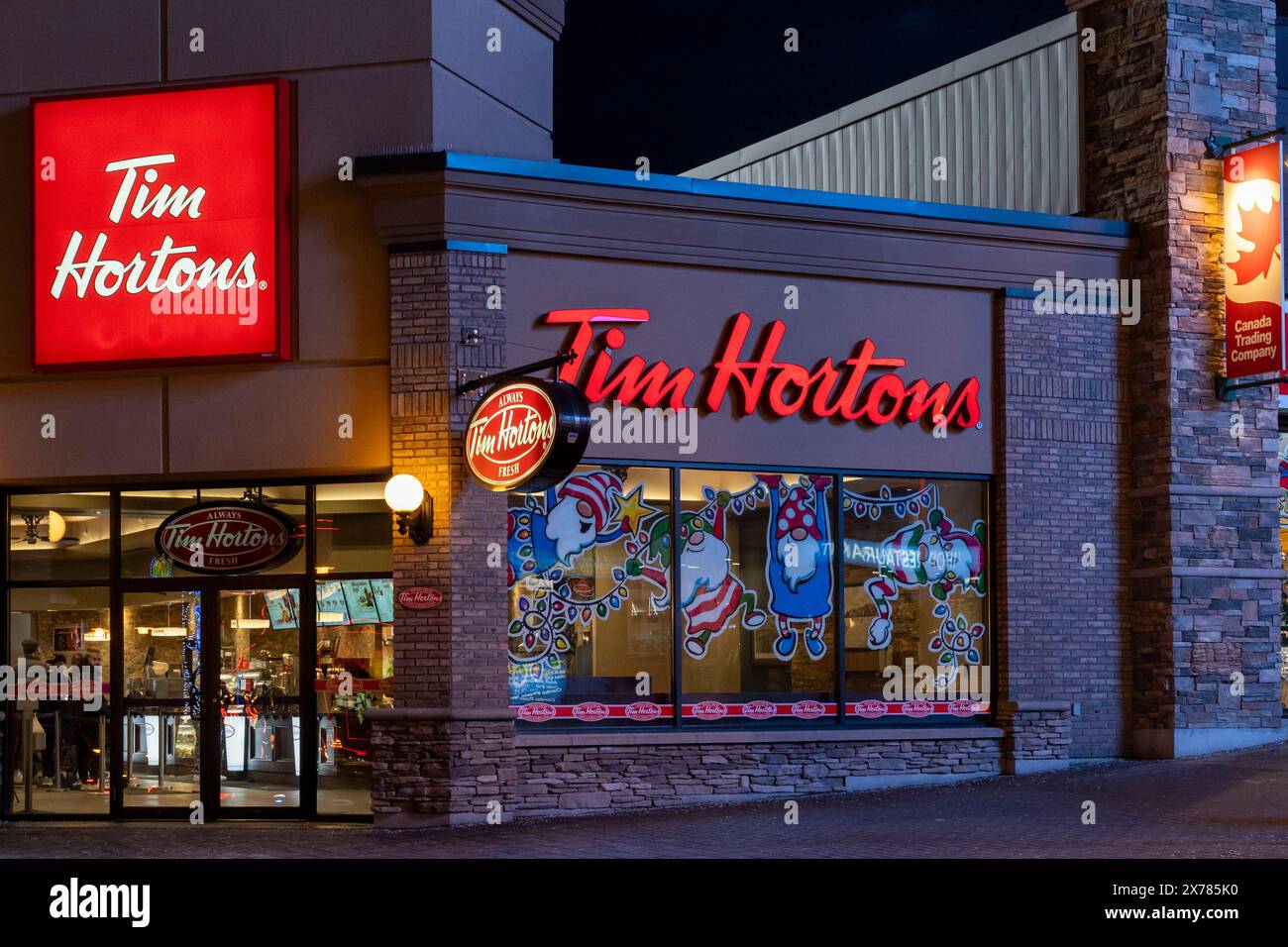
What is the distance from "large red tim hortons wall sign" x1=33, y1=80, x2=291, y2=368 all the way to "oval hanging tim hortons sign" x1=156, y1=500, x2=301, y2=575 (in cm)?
153

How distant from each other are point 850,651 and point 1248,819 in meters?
4.58

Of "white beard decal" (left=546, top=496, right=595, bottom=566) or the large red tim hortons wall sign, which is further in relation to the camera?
"white beard decal" (left=546, top=496, right=595, bottom=566)

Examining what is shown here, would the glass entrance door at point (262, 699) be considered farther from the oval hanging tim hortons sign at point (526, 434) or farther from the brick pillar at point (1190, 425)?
the brick pillar at point (1190, 425)

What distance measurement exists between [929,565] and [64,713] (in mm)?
9144

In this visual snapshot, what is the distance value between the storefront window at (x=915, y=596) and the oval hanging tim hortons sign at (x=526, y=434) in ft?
13.9

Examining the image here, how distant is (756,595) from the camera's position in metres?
16.3

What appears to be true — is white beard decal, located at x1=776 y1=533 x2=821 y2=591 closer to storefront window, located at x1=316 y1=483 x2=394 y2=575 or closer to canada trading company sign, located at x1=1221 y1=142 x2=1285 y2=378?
storefront window, located at x1=316 y1=483 x2=394 y2=575

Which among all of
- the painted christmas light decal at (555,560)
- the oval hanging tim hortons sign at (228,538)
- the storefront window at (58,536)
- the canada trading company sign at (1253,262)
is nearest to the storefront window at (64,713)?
the storefront window at (58,536)

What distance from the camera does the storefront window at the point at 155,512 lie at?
1575 cm

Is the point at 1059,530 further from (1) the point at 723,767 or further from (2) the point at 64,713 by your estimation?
(2) the point at 64,713

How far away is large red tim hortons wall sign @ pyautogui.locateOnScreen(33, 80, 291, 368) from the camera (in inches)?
605
